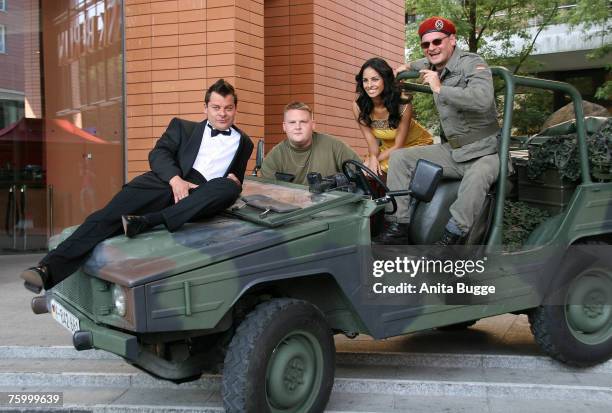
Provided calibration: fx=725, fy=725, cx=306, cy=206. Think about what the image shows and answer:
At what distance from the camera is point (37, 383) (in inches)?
203

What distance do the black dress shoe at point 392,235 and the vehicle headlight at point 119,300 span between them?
169 centimetres

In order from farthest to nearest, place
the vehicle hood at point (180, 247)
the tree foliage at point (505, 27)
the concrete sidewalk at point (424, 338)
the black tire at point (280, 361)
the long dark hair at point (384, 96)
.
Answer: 1. the tree foliage at point (505, 27)
2. the concrete sidewalk at point (424, 338)
3. the long dark hair at point (384, 96)
4. the black tire at point (280, 361)
5. the vehicle hood at point (180, 247)

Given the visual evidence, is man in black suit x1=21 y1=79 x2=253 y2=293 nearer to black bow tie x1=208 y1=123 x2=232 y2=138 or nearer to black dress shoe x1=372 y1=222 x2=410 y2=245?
black bow tie x1=208 y1=123 x2=232 y2=138

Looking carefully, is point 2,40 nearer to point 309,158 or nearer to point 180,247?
point 309,158

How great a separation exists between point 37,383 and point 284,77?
7012mm

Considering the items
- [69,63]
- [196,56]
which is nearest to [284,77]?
[196,56]

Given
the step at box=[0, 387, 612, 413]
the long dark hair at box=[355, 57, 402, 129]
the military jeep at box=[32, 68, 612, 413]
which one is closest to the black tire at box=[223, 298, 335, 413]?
the military jeep at box=[32, 68, 612, 413]

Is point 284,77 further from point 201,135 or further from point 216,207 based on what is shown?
point 216,207

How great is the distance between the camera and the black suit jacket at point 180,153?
14.9 ft

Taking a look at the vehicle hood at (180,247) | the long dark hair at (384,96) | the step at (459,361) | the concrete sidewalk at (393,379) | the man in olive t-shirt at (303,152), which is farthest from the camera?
the long dark hair at (384,96)

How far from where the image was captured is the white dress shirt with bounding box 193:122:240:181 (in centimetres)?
475

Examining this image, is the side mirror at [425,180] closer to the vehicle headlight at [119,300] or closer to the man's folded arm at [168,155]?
the man's folded arm at [168,155]

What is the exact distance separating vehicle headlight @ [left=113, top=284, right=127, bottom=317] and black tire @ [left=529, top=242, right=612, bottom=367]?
9.30 ft

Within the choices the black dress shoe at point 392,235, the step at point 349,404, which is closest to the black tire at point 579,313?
the step at point 349,404
